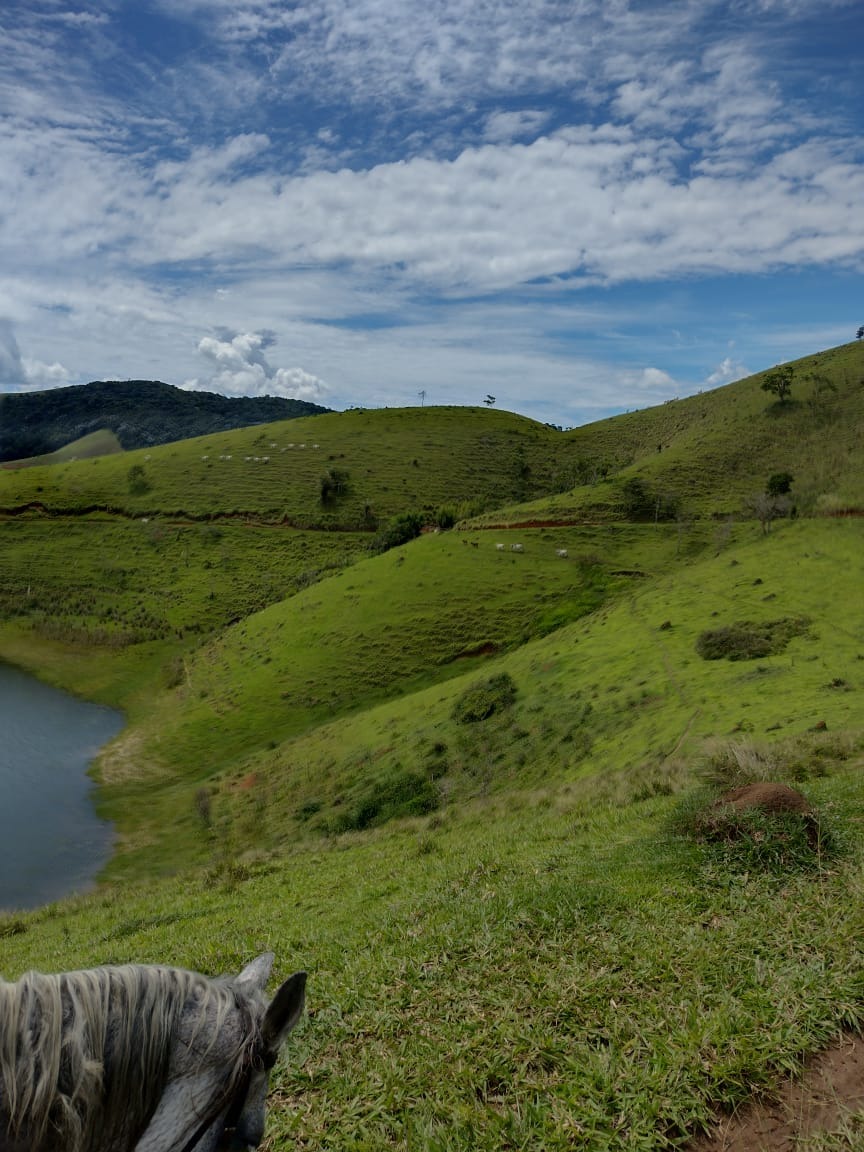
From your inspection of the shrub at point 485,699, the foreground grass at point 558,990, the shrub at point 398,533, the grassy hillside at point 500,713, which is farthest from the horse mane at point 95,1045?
the shrub at point 398,533

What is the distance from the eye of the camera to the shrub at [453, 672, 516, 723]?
3020 centimetres

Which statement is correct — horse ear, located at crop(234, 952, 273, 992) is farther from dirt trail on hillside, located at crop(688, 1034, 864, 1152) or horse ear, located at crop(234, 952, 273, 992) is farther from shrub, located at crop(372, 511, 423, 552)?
shrub, located at crop(372, 511, 423, 552)

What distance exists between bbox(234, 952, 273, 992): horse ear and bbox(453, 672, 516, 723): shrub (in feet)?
91.3

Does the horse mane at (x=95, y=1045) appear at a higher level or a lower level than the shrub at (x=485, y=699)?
higher

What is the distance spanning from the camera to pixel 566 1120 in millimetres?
3809

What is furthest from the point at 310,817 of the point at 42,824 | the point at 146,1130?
the point at 146,1130

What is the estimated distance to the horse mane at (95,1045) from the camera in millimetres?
1834

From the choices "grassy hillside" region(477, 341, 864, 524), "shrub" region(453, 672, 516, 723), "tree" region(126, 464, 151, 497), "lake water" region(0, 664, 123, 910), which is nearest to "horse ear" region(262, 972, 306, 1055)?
"lake water" region(0, 664, 123, 910)

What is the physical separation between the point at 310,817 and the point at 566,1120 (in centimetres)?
2547

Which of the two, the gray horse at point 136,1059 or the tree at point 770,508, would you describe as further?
the tree at point 770,508

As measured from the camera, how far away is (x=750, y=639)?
27109 millimetres

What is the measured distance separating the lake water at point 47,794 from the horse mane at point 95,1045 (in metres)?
27.5

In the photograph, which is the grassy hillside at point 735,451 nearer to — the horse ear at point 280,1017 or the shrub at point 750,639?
the shrub at point 750,639

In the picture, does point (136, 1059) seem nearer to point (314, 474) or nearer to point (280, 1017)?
point (280, 1017)
